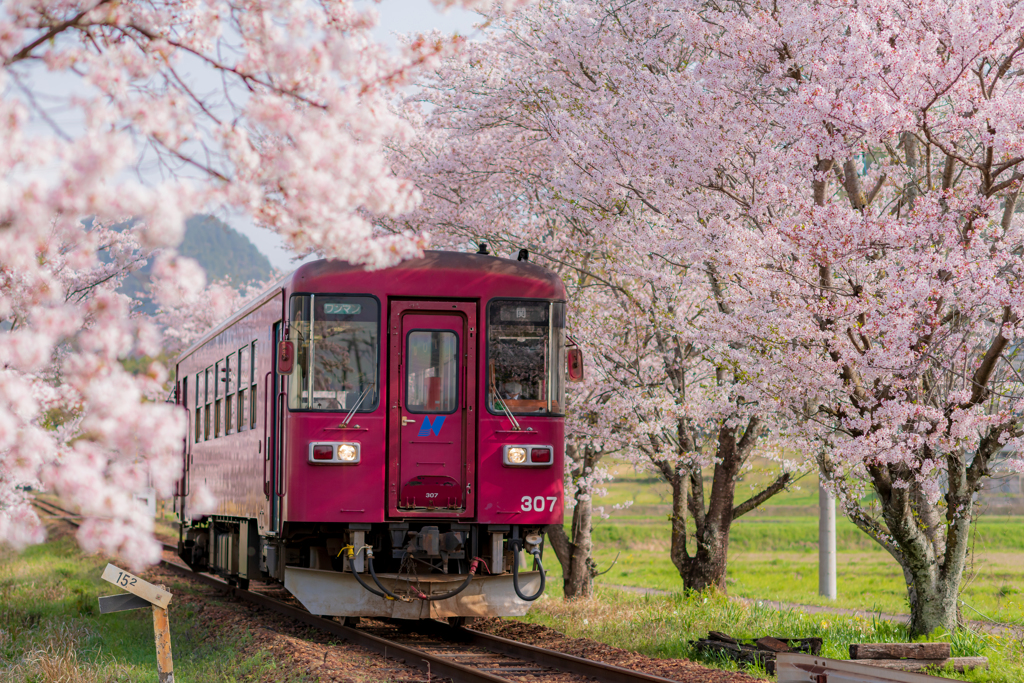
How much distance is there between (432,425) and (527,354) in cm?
112

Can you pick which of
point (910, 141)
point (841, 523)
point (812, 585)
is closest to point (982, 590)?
point (812, 585)

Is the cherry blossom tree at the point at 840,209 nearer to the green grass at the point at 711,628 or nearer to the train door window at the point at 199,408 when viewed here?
the green grass at the point at 711,628

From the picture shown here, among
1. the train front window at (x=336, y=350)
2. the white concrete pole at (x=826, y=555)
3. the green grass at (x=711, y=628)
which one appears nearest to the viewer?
the green grass at (x=711, y=628)

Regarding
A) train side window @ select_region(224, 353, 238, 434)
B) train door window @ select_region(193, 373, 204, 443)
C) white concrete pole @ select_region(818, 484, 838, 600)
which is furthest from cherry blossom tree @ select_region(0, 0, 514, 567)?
white concrete pole @ select_region(818, 484, 838, 600)

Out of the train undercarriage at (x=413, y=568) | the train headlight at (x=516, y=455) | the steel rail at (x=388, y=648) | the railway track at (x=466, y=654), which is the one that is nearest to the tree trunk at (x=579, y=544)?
the railway track at (x=466, y=654)

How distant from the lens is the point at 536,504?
9.76 metres

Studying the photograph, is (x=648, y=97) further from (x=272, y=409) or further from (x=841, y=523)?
(x=841, y=523)

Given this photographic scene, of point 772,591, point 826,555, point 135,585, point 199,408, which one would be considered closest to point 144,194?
point 135,585

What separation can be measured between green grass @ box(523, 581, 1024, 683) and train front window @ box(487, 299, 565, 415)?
8.04 feet

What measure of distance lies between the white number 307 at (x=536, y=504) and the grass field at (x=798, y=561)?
363 cm

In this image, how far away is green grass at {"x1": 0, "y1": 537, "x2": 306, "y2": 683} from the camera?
8.21 m

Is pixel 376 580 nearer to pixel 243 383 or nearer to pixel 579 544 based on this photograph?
pixel 243 383

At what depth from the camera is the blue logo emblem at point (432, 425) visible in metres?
9.59

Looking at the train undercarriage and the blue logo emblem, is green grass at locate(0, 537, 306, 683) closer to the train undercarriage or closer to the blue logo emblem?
the train undercarriage
